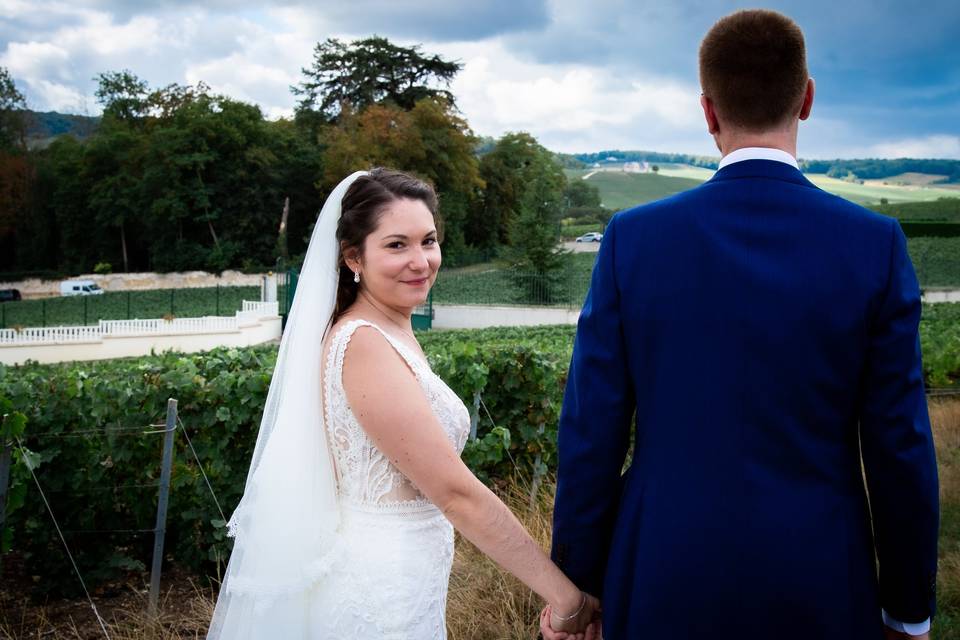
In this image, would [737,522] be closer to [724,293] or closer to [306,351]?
[724,293]

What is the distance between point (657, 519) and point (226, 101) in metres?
66.8

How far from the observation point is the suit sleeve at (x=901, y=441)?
2039 millimetres

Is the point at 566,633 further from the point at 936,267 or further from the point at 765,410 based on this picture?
the point at 936,267

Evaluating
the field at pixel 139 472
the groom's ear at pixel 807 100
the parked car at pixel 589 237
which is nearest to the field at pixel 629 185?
the parked car at pixel 589 237

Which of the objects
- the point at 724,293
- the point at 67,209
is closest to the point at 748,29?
the point at 724,293

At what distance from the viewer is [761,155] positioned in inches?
84.6

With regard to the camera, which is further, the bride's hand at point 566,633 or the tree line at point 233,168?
the tree line at point 233,168

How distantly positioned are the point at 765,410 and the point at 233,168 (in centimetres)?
6541

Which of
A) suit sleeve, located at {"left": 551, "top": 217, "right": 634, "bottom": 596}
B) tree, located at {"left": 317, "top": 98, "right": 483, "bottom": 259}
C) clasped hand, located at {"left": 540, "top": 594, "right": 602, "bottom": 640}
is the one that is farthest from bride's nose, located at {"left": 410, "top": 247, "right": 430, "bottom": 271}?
tree, located at {"left": 317, "top": 98, "right": 483, "bottom": 259}

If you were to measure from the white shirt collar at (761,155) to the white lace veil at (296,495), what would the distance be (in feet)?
3.85

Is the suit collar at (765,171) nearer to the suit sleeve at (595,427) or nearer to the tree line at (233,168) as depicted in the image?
the suit sleeve at (595,427)

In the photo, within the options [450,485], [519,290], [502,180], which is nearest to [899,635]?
[450,485]

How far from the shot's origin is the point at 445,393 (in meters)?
2.65

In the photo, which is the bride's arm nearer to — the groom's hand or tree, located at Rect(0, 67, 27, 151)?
the groom's hand
